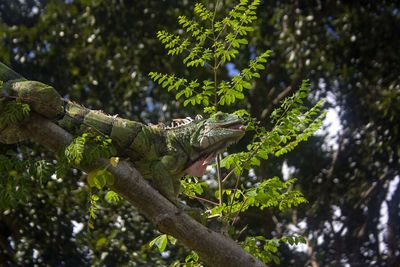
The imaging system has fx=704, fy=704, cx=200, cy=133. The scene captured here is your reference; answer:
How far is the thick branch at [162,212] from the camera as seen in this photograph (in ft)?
12.1

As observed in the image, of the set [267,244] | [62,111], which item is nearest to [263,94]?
[267,244]

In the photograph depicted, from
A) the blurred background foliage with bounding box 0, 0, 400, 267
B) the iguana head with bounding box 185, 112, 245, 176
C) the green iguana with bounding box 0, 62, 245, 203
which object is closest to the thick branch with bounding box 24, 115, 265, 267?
the green iguana with bounding box 0, 62, 245, 203

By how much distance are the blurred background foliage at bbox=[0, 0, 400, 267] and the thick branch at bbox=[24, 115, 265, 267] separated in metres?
5.35

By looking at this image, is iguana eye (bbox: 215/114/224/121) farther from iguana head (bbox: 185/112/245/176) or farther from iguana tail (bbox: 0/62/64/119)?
iguana tail (bbox: 0/62/64/119)

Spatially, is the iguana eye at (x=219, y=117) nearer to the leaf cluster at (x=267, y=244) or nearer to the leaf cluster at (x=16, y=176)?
the leaf cluster at (x=267, y=244)

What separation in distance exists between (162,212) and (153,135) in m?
0.81

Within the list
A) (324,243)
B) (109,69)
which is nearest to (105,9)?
(109,69)

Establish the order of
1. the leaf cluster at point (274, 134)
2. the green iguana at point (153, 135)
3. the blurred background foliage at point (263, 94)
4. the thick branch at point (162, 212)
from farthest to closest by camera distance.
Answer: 1. the blurred background foliage at point (263, 94)
2. the leaf cluster at point (274, 134)
3. the green iguana at point (153, 135)
4. the thick branch at point (162, 212)

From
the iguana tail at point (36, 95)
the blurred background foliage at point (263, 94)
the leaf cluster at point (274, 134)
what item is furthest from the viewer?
the blurred background foliage at point (263, 94)

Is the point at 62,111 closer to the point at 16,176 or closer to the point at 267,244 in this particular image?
the point at 16,176

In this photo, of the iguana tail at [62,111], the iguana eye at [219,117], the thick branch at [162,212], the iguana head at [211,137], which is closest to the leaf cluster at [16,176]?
the thick branch at [162,212]

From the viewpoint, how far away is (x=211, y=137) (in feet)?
14.1

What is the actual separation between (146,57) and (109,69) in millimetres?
584

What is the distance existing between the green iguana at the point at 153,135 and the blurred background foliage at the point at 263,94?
4753 mm
